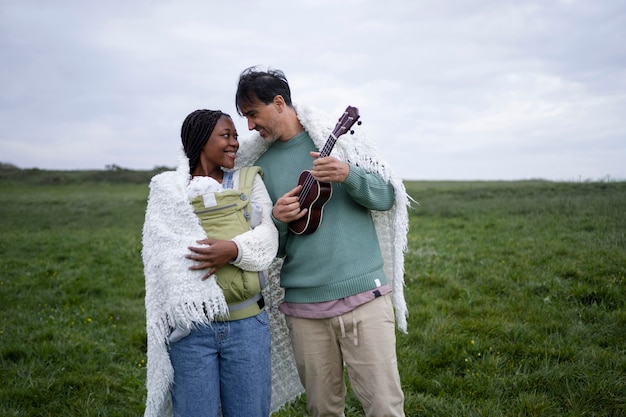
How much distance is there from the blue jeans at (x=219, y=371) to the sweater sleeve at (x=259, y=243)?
13.5 inches

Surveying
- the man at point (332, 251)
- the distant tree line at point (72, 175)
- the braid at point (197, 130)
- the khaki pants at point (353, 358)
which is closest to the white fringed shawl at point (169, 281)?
the braid at point (197, 130)

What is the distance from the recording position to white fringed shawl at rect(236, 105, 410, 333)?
3236 millimetres

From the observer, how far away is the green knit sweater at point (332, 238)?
2.99 metres

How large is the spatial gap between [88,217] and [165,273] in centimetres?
1943

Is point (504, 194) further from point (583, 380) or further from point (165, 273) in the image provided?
point (165, 273)

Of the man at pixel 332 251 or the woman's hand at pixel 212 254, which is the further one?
the man at pixel 332 251

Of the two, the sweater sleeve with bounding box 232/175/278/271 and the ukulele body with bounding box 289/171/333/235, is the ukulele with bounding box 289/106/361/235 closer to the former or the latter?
the ukulele body with bounding box 289/171/333/235

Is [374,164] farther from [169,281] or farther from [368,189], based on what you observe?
[169,281]

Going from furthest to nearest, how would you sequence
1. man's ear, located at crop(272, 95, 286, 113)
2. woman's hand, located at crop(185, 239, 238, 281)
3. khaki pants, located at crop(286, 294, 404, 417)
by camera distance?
man's ear, located at crop(272, 95, 286, 113) < khaki pants, located at crop(286, 294, 404, 417) < woman's hand, located at crop(185, 239, 238, 281)

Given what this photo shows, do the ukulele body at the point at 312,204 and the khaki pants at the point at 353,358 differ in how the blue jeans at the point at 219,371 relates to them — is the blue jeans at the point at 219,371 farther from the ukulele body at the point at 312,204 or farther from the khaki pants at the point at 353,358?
the ukulele body at the point at 312,204

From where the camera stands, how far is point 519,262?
7.78m

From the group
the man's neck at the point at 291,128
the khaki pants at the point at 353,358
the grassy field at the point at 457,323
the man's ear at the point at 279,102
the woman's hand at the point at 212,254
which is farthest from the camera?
the grassy field at the point at 457,323

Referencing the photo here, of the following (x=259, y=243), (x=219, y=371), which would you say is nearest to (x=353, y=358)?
(x=219, y=371)

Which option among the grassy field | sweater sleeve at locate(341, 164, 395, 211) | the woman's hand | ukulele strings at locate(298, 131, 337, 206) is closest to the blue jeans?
the woman's hand
